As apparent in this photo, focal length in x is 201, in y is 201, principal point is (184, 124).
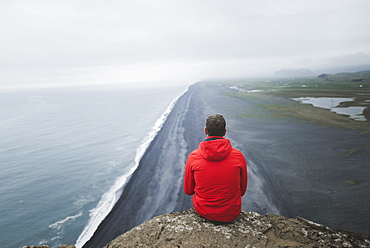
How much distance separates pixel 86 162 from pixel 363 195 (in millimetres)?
17234

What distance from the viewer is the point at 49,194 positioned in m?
11.5

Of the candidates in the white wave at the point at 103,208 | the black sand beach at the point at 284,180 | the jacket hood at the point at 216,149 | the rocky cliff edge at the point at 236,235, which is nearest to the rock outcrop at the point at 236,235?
the rocky cliff edge at the point at 236,235

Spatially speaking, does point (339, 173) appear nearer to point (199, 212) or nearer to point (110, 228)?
point (199, 212)

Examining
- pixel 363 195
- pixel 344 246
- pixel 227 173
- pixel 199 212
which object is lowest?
pixel 363 195

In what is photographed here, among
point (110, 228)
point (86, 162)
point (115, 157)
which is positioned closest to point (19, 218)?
point (110, 228)

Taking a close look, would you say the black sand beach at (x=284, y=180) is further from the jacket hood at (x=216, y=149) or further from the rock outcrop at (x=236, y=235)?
the jacket hood at (x=216, y=149)

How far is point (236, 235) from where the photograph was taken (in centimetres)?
318

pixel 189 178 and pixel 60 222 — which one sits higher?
pixel 189 178

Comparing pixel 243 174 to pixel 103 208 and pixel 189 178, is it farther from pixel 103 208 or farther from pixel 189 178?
pixel 103 208

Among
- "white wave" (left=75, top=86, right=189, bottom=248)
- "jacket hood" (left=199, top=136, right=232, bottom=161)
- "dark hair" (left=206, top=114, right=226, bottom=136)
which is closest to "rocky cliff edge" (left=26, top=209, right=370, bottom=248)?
"jacket hood" (left=199, top=136, right=232, bottom=161)

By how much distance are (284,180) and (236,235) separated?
9175mm

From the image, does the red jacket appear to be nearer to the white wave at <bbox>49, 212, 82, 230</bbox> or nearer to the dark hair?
the dark hair

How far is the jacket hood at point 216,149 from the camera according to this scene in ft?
9.91

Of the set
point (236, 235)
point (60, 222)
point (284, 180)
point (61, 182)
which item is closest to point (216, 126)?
point (236, 235)
